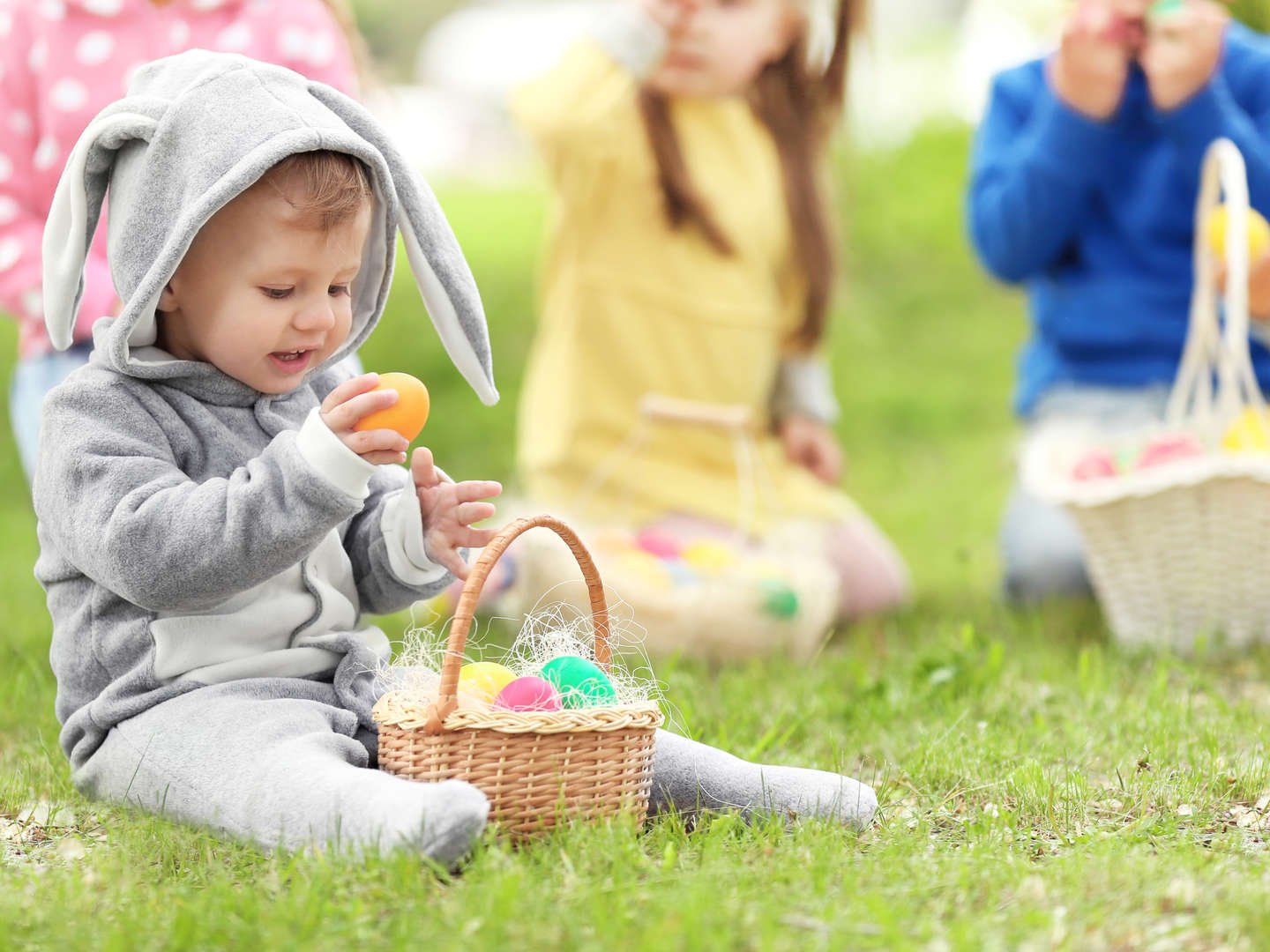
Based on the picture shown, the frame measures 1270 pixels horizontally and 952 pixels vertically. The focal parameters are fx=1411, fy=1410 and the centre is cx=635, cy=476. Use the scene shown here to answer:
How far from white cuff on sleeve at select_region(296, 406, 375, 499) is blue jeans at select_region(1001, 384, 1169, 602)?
2.39m

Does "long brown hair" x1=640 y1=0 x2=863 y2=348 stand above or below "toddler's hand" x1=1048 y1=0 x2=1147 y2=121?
below

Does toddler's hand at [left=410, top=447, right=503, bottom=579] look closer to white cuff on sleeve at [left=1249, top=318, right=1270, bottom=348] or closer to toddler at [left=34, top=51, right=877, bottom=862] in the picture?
toddler at [left=34, top=51, right=877, bottom=862]

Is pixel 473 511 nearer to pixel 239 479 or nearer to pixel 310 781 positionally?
pixel 239 479

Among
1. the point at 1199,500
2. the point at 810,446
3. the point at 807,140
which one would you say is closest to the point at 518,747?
the point at 1199,500

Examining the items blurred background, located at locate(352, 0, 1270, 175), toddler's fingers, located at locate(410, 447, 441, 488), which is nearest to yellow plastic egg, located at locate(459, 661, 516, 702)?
toddler's fingers, located at locate(410, 447, 441, 488)

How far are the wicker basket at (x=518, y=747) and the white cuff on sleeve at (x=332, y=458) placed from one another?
18cm

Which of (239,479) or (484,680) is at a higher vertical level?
(239,479)

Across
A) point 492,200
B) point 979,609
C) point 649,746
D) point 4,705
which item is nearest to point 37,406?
point 4,705

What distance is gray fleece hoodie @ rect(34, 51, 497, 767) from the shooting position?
1.77 metres

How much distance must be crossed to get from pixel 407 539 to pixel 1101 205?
258cm

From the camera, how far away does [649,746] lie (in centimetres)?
183

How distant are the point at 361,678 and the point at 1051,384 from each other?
2.53 meters

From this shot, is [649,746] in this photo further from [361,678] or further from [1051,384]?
[1051,384]

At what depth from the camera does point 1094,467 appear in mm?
3271
